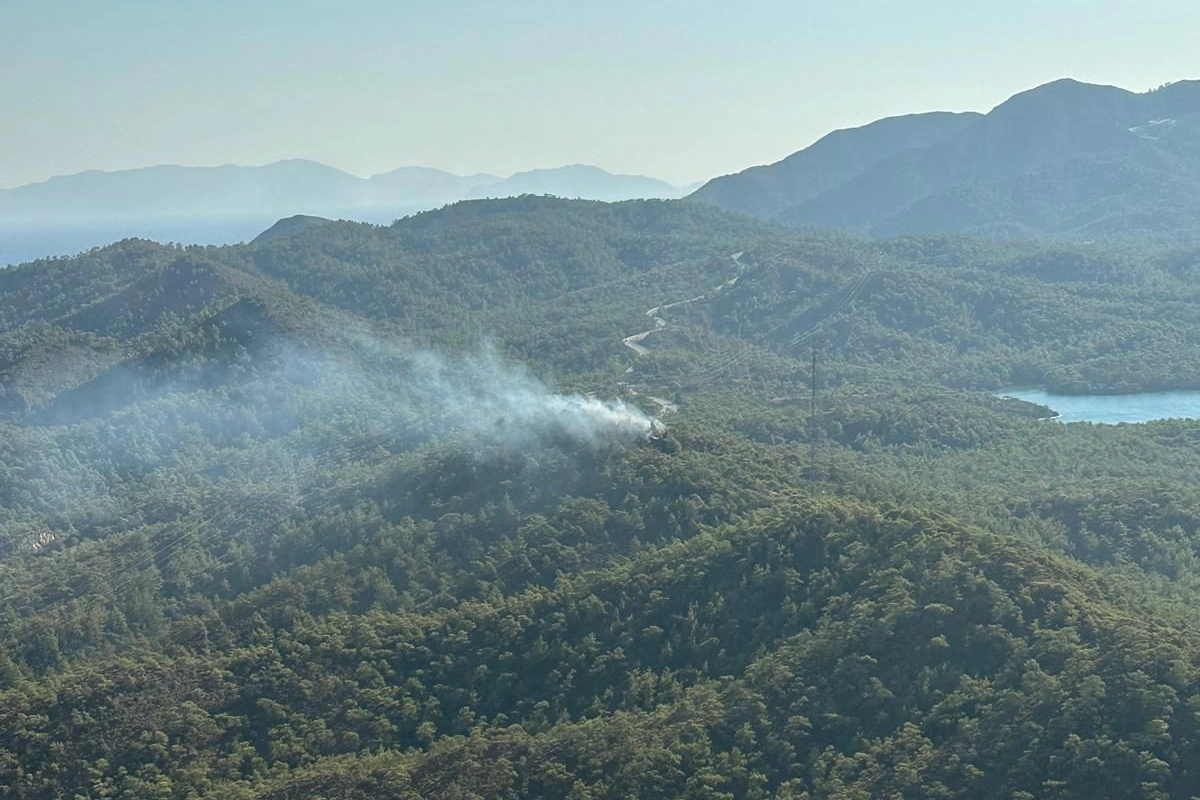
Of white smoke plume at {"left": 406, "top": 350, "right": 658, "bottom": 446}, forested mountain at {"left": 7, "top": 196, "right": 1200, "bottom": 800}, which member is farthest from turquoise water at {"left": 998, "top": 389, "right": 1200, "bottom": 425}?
white smoke plume at {"left": 406, "top": 350, "right": 658, "bottom": 446}

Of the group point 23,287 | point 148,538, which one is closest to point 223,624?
point 148,538

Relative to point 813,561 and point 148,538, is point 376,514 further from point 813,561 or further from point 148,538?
point 813,561

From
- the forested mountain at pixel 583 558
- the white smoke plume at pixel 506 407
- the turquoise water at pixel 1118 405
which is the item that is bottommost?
the turquoise water at pixel 1118 405

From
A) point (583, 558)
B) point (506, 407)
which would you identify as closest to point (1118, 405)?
point (506, 407)

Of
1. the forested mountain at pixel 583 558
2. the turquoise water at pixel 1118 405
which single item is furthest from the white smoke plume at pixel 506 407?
the turquoise water at pixel 1118 405

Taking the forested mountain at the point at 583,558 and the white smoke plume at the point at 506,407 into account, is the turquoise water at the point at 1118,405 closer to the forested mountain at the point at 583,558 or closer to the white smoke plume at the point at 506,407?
the forested mountain at the point at 583,558

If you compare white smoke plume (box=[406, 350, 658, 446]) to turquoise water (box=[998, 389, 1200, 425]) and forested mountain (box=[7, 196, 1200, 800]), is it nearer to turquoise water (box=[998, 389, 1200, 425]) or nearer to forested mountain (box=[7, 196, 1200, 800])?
forested mountain (box=[7, 196, 1200, 800])
